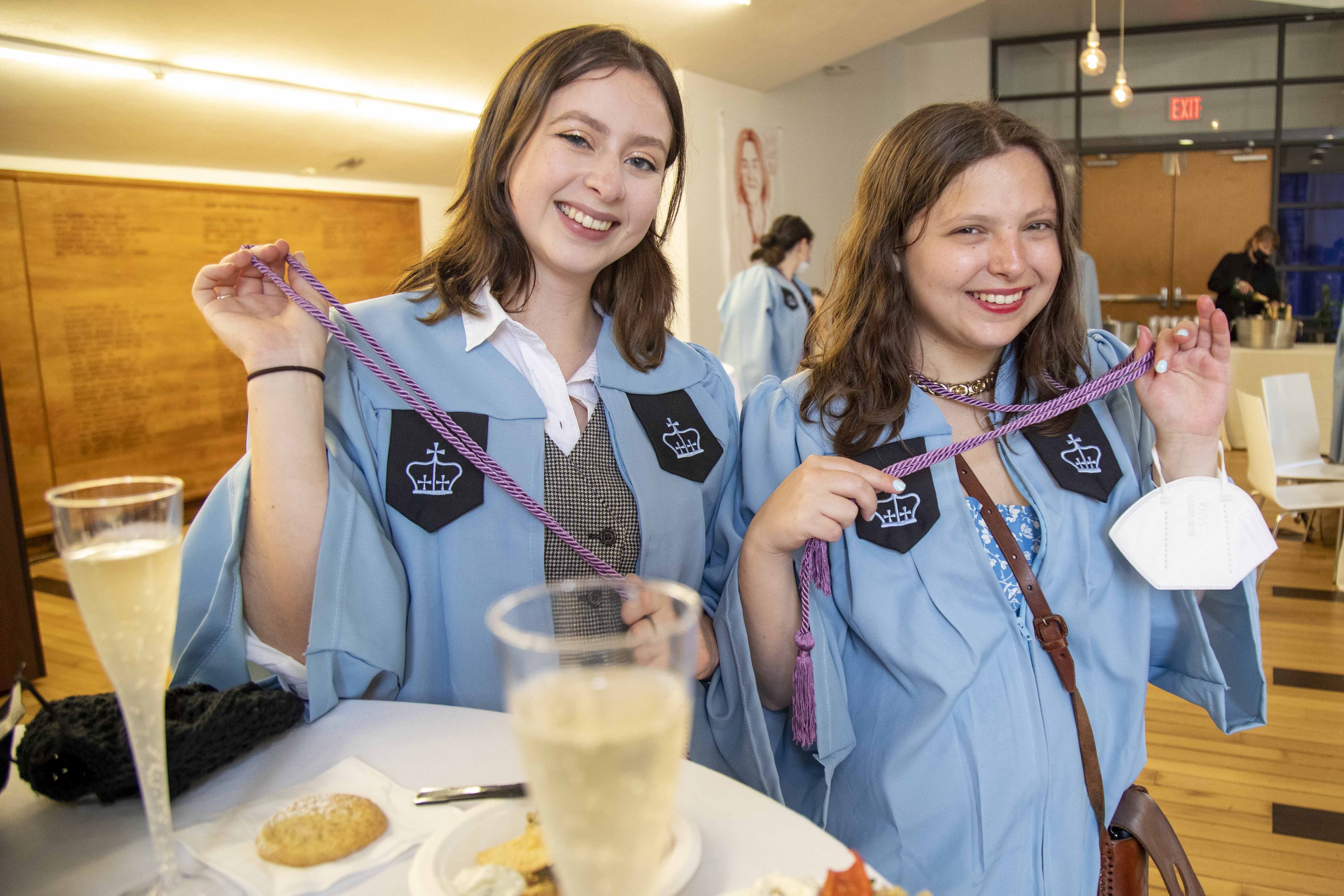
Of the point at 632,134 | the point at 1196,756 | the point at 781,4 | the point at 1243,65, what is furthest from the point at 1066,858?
the point at 1243,65

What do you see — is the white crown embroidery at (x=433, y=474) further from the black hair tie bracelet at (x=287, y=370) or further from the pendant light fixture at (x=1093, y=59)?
the pendant light fixture at (x=1093, y=59)

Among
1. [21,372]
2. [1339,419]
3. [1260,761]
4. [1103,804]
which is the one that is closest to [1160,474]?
[1103,804]

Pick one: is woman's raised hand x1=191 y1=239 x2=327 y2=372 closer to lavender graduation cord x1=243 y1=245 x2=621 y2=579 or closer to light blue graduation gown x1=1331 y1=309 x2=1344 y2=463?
lavender graduation cord x1=243 y1=245 x2=621 y2=579

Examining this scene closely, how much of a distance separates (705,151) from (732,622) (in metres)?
5.77

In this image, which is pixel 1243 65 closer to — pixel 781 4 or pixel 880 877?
pixel 781 4

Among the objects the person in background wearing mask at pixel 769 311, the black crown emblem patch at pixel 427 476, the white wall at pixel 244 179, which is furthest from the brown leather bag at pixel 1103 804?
the person in background wearing mask at pixel 769 311

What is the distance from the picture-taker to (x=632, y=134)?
4.74 feet

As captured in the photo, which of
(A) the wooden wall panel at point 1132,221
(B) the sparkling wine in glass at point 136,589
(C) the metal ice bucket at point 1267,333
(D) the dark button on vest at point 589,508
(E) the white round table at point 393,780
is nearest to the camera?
(B) the sparkling wine in glass at point 136,589

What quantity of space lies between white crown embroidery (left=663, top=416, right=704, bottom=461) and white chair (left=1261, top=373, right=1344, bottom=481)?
177 inches

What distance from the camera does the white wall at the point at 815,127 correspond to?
6512 millimetres

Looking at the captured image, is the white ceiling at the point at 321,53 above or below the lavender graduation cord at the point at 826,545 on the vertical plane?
above

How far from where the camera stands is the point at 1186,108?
9.80m

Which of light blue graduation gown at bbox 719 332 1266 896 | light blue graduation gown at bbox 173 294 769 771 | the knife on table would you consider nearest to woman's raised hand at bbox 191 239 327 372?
light blue graduation gown at bbox 173 294 769 771

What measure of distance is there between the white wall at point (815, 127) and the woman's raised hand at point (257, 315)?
131 inches
